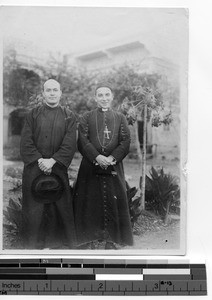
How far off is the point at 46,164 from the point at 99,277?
32 cm

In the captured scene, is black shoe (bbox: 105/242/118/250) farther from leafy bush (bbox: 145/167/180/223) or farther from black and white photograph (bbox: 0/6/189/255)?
leafy bush (bbox: 145/167/180/223)

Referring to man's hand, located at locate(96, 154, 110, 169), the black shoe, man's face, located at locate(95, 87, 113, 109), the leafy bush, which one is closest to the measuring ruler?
the black shoe

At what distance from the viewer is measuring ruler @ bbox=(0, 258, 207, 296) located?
1062 mm

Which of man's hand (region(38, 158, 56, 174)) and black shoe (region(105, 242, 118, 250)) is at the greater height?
man's hand (region(38, 158, 56, 174))

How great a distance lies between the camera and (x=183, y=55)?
41.7 inches

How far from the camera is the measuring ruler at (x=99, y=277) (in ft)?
3.49

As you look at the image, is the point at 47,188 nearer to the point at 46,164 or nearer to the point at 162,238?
the point at 46,164

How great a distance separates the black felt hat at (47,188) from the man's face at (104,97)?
215 millimetres

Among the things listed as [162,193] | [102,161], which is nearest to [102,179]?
[102,161]

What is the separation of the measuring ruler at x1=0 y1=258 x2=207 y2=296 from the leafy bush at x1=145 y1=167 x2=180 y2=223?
0.14 m

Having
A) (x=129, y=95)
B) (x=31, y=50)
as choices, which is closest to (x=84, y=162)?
(x=129, y=95)

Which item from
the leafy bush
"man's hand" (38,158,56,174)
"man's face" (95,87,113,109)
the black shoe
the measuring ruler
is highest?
"man's face" (95,87,113,109)

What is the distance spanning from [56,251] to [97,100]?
40 centimetres

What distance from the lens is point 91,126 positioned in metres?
1.05
